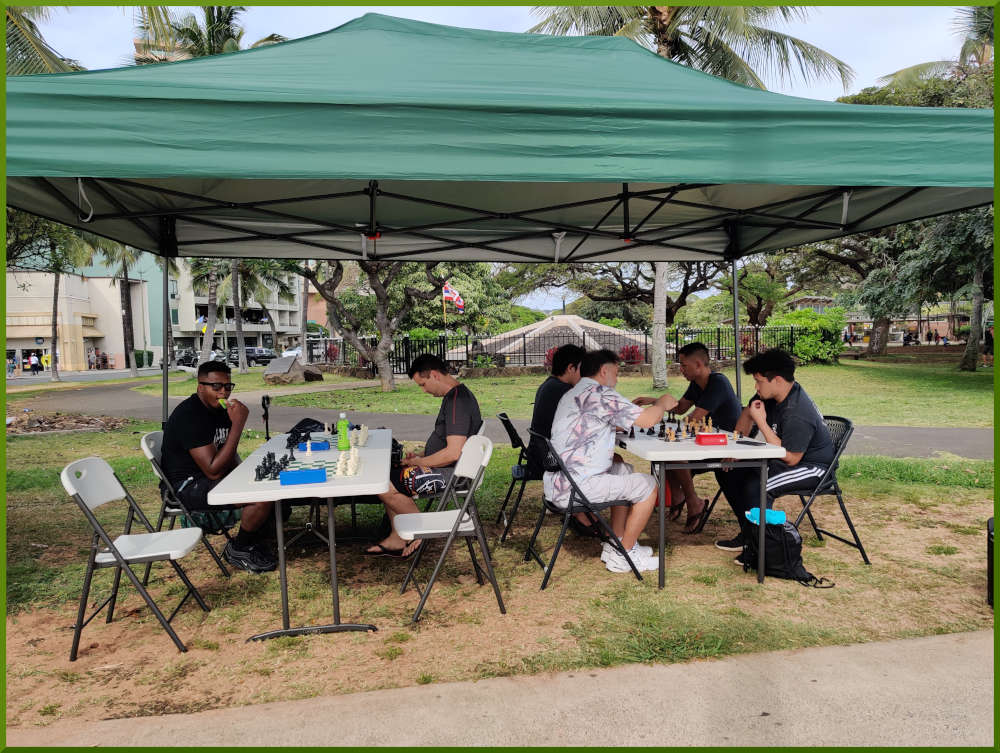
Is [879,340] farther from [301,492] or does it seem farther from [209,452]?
[301,492]

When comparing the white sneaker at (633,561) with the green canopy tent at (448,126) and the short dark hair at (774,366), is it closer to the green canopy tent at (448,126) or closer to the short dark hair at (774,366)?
the short dark hair at (774,366)

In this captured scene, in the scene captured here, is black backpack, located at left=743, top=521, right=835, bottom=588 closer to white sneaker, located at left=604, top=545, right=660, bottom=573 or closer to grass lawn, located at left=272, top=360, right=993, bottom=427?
white sneaker, located at left=604, top=545, right=660, bottom=573

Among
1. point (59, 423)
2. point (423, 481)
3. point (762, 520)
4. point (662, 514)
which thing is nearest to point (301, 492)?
point (423, 481)

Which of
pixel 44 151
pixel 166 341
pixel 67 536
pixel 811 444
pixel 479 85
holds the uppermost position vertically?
pixel 479 85

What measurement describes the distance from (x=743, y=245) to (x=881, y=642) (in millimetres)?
4077

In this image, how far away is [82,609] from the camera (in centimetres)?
308

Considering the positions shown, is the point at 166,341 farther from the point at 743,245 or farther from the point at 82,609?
the point at 743,245

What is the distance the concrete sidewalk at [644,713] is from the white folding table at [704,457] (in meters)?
1.02

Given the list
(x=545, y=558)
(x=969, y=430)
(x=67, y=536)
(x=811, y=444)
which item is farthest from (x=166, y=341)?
(x=969, y=430)

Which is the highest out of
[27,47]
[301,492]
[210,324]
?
[27,47]

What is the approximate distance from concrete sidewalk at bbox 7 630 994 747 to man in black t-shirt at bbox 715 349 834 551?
1292 mm

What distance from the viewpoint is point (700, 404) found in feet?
16.3

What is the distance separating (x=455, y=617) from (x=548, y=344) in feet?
65.7

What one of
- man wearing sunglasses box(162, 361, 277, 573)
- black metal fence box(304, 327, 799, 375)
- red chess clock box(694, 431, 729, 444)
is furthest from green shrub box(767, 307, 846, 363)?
man wearing sunglasses box(162, 361, 277, 573)
